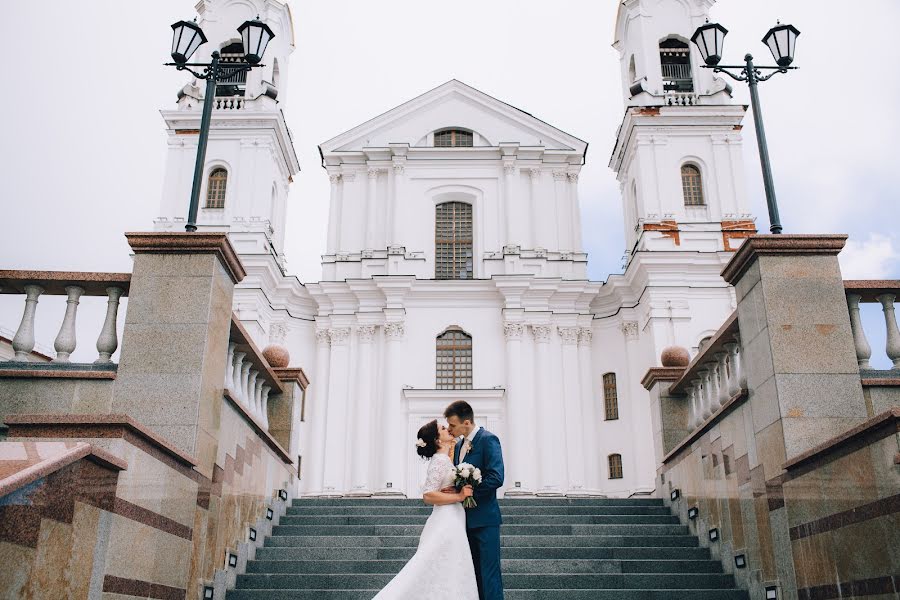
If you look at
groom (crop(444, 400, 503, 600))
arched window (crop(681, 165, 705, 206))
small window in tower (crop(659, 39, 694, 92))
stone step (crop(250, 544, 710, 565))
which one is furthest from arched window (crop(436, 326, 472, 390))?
groom (crop(444, 400, 503, 600))

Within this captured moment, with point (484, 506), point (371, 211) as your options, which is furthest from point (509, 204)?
point (484, 506)

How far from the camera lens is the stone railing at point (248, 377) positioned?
9.30 metres

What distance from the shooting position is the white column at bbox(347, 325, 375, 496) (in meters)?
25.1

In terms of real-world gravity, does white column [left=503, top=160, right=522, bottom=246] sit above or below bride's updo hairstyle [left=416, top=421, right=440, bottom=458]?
above

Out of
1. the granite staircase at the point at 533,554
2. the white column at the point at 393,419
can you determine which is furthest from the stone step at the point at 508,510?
the white column at the point at 393,419

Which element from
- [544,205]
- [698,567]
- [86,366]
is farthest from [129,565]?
[544,205]

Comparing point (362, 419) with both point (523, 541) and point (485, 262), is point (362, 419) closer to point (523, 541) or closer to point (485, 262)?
point (485, 262)

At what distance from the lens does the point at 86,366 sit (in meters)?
8.00

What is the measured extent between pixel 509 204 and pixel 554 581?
21.0 metres

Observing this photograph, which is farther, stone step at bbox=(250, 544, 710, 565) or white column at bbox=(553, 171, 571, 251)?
white column at bbox=(553, 171, 571, 251)

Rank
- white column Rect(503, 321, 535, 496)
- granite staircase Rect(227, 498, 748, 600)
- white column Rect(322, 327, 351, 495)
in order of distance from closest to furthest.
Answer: granite staircase Rect(227, 498, 748, 600), white column Rect(503, 321, 535, 496), white column Rect(322, 327, 351, 495)

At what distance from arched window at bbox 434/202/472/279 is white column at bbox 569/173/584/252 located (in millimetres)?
3529

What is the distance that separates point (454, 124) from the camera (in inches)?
1211

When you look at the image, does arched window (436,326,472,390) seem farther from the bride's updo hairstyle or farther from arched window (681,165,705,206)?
the bride's updo hairstyle
